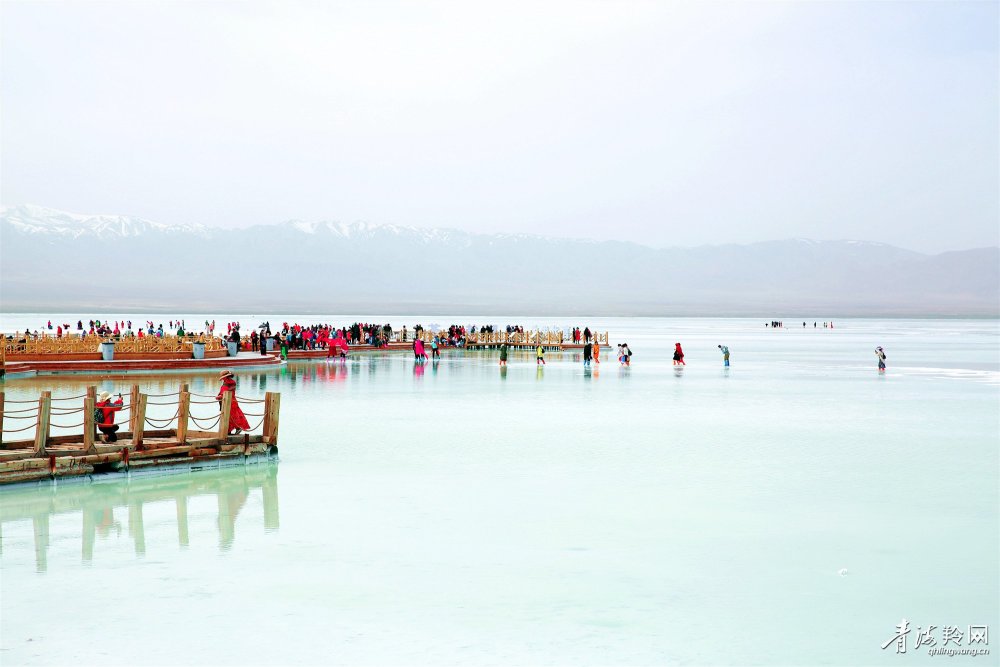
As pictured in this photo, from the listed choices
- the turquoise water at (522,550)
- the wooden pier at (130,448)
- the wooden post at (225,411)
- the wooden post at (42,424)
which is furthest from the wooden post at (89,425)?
the wooden post at (225,411)

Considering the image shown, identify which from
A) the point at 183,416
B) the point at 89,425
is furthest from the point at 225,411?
the point at 89,425

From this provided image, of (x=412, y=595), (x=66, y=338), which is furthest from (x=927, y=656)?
(x=66, y=338)

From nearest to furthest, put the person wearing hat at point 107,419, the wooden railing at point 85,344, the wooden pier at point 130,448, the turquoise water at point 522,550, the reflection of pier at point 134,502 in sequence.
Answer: the turquoise water at point 522,550, the reflection of pier at point 134,502, the wooden pier at point 130,448, the person wearing hat at point 107,419, the wooden railing at point 85,344

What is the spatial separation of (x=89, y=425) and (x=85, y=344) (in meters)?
28.1

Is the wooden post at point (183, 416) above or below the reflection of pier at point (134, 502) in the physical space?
above

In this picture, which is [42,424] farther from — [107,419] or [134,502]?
[134,502]

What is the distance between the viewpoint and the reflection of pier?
12547 mm

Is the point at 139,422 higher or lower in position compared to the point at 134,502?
higher

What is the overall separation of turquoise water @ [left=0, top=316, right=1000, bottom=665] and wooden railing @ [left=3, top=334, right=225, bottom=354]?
20.2 meters

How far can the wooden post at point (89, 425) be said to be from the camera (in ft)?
50.9

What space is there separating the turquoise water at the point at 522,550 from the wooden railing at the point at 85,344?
20.2m

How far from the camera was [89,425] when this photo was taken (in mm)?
15602

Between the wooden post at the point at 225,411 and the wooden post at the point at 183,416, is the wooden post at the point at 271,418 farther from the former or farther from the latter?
the wooden post at the point at 183,416

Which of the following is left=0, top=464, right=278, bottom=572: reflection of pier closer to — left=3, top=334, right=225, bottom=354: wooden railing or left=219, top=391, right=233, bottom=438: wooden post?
left=219, top=391, right=233, bottom=438: wooden post
